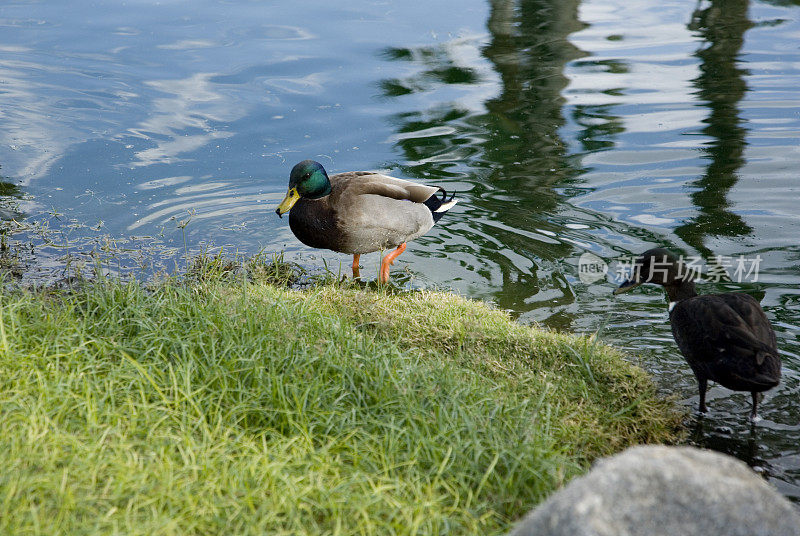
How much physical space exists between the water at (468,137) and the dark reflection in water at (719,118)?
3 centimetres

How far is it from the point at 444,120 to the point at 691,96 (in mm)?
2817

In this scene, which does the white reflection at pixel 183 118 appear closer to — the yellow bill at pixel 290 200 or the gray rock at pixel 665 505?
the yellow bill at pixel 290 200

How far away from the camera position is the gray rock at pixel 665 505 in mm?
1965

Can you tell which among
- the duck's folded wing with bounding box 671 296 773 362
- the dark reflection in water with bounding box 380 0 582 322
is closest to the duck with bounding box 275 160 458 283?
the dark reflection in water with bounding box 380 0 582 322

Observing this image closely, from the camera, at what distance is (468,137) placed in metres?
8.12

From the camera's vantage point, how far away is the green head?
570 cm

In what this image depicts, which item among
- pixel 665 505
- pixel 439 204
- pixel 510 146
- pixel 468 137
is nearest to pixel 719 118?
pixel 510 146

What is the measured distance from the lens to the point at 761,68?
32.3 ft

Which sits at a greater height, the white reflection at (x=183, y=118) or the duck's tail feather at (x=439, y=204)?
the white reflection at (x=183, y=118)

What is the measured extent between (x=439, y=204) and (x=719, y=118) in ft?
12.1

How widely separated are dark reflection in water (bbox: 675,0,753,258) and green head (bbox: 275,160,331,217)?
107 inches

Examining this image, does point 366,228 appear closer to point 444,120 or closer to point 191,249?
point 191,249

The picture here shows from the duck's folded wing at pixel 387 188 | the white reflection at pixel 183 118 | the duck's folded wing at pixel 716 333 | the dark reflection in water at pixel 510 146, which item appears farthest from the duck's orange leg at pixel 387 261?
the white reflection at pixel 183 118

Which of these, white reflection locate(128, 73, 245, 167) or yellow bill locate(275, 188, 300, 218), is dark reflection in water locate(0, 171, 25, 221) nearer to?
white reflection locate(128, 73, 245, 167)
